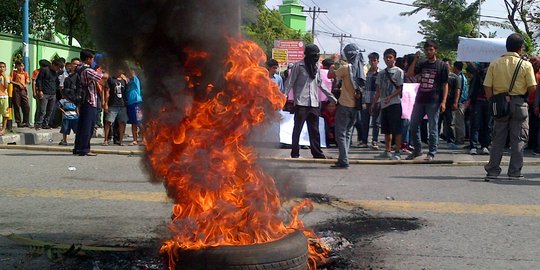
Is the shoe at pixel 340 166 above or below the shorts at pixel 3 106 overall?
below

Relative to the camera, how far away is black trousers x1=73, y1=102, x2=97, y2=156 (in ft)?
36.6

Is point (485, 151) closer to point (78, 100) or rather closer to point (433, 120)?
point (433, 120)

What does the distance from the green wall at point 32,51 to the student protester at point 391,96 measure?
33.9 feet

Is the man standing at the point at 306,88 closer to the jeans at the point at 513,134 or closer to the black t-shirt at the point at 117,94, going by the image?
the jeans at the point at 513,134

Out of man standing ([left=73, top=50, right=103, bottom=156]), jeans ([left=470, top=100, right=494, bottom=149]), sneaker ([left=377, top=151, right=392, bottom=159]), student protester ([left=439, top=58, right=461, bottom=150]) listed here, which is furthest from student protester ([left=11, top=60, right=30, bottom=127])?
jeans ([left=470, top=100, right=494, bottom=149])

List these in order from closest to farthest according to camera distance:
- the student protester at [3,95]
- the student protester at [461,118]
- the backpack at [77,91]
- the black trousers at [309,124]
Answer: the black trousers at [309,124] → the backpack at [77,91] → the student protester at [3,95] → the student protester at [461,118]

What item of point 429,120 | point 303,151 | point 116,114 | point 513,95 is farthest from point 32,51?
point 513,95

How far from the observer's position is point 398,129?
1102 centimetres

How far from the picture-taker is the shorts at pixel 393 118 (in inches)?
432

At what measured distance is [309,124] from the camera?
1095 centimetres

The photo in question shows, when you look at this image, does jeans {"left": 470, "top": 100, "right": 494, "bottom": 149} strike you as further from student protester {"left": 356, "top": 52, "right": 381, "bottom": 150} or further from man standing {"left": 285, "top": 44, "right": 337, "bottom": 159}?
man standing {"left": 285, "top": 44, "right": 337, "bottom": 159}

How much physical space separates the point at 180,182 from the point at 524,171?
7241mm

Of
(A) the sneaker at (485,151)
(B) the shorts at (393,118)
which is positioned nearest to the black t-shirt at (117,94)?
(B) the shorts at (393,118)

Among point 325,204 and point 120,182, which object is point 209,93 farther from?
point 120,182
